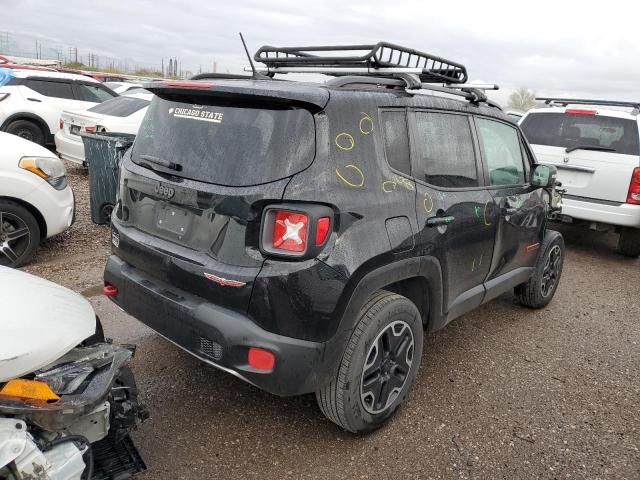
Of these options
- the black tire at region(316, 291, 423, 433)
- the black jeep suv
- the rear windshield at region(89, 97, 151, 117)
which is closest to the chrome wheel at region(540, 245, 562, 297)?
the black jeep suv

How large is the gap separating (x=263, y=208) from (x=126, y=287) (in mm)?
1024

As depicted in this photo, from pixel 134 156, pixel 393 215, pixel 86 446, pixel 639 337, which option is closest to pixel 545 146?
pixel 639 337

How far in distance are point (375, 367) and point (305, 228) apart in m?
0.91

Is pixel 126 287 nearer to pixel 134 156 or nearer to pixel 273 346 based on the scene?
pixel 134 156

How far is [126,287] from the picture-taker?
2.78 meters

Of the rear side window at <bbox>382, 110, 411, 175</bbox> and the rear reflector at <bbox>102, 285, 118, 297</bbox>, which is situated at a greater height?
the rear side window at <bbox>382, 110, 411, 175</bbox>

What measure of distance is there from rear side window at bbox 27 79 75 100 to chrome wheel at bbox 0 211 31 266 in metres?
7.21

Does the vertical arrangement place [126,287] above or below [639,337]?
above

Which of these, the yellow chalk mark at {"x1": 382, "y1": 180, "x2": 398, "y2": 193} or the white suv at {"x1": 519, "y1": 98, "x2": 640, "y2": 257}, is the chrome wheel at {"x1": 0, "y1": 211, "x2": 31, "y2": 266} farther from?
the white suv at {"x1": 519, "y1": 98, "x2": 640, "y2": 257}

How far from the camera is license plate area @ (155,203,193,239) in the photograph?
251 cm

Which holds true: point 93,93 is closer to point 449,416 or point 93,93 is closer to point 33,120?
point 33,120

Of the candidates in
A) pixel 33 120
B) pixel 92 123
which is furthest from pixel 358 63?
pixel 33 120

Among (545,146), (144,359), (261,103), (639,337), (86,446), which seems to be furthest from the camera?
(545,146)

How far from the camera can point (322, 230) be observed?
7.38 feet
